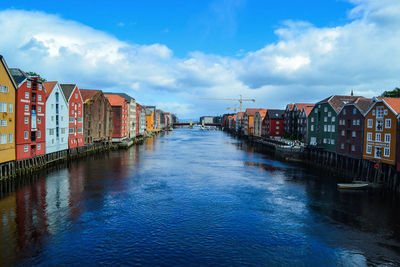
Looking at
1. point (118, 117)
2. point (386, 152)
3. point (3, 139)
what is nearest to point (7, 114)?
point (3, 139)

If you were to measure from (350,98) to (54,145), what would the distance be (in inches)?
2557

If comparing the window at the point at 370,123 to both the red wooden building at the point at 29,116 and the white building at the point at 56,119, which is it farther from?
the white building at the point at 56,119

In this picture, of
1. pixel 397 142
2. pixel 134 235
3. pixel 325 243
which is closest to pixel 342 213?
pixel 325 243

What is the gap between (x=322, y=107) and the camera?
68312 mm

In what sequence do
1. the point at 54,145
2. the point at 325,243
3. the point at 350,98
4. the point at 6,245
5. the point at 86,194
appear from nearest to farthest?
the point at 6,245, the point at 325,243, the point at 86,194, the point at 54,145, the point at 350,98

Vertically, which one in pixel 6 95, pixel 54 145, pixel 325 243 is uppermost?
pixel 6 95

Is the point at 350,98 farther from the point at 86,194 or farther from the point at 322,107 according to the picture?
the point at 86,194

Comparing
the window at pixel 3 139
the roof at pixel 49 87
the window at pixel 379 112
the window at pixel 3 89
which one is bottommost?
the window at pixel 3 139

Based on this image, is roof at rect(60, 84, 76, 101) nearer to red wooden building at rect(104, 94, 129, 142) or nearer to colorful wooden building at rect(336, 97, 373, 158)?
red wooden building at rect(104, 94, 129, 142)

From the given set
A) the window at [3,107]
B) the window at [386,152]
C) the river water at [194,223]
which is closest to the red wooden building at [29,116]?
the window at [3,107]

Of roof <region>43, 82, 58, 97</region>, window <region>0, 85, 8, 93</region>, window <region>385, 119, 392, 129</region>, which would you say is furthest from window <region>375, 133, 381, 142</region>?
roof <region>43, 82, 58, 97</region>

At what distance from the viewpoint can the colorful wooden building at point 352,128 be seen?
162 feet

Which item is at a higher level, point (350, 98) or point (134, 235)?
point (350, 98)

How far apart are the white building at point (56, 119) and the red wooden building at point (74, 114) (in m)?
2.11
